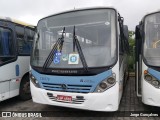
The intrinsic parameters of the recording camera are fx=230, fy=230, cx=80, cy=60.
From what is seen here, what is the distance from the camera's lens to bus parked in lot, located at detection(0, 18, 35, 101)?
628cm

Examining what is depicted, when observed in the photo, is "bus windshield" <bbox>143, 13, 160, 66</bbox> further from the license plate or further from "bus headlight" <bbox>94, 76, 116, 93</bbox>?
the license plate

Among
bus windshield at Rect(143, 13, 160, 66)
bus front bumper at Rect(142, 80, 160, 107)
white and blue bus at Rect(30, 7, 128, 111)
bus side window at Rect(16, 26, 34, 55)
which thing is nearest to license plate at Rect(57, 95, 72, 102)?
white and blue bus at Rect(30, 7, 128, 111)

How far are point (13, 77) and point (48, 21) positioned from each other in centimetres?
201

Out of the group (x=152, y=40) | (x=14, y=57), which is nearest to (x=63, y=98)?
(x=14, y=57)

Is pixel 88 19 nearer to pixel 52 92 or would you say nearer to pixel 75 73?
pixel 75 73


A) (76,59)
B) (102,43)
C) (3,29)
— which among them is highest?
(3,29)

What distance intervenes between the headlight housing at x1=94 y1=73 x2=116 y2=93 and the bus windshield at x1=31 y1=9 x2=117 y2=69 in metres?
0.30

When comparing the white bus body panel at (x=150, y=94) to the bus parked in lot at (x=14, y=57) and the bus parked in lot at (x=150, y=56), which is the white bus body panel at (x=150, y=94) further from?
the bus parked in lot at (x=14, y=57)

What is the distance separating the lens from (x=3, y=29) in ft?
21.0

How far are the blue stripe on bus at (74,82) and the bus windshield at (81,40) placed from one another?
23cm

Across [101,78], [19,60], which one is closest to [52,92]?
[101,78]

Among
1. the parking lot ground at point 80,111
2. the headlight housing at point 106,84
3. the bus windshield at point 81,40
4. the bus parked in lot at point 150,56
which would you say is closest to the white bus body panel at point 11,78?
the parking lot ground at point 80,111

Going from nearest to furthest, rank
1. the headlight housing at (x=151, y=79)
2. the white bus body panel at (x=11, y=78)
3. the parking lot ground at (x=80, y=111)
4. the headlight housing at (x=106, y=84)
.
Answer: the headlight housing at (x=106, y=84)
the headlight housing at (x=151, y=79)
the parking lot ground at (x=80, y=111)
the white bus body panel at (x=11, y=78)

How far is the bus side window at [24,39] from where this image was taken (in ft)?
23.4
